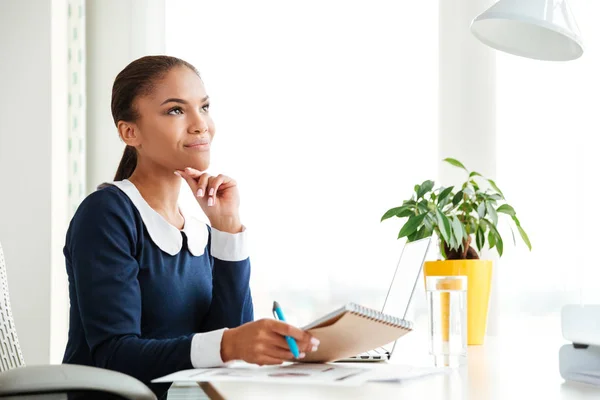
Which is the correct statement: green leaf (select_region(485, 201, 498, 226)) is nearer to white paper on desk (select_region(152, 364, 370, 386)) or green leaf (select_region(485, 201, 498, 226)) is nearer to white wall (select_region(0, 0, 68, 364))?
white paper on desk (select_region(152, 364, 370, 386))

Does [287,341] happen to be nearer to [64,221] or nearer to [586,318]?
[586,318]

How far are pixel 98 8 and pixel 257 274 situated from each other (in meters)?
1.17

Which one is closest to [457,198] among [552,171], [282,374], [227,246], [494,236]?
[494,236]

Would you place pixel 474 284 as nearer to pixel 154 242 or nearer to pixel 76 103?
pixel 154 242

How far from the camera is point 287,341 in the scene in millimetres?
1019

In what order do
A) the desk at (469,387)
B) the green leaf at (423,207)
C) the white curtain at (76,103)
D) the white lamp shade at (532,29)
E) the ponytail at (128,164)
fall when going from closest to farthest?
the desk at (469,387) < the white lamp shade at (532,29) < the ponytail at (128,164) < the green leaf at (423,207) < the white curtain at (76,103)

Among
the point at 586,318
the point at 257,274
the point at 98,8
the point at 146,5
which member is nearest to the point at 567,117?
the point at 257,274

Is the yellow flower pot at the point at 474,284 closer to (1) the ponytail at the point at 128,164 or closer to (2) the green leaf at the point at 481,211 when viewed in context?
(2) the green leaf at the point at 481,211

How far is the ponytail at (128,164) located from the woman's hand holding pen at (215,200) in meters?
0.17

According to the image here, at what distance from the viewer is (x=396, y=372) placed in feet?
3.44

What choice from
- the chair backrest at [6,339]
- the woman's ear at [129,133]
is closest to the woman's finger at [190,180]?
the woman's ear at [129,133]

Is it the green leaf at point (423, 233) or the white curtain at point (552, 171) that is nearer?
the green leaf at point (423, 233)

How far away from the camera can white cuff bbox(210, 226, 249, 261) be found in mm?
Result: 1513

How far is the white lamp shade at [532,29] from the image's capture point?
1.49 meters
